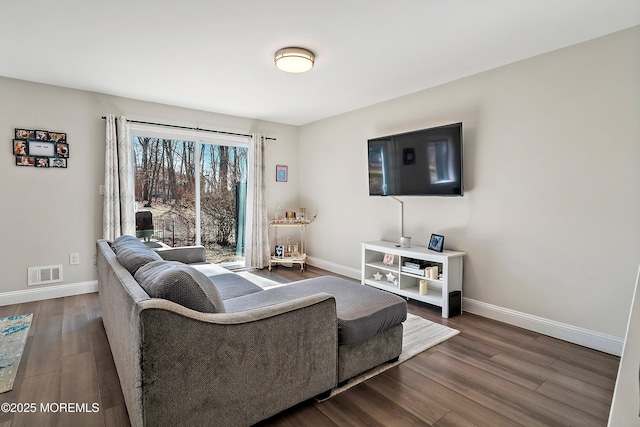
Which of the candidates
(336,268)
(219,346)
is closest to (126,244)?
(219,346)

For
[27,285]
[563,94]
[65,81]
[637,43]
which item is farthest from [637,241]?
[27,285]

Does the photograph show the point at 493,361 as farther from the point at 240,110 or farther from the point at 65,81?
the point at 65,81

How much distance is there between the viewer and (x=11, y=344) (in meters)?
2.55

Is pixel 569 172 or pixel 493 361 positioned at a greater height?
pixel 569 172

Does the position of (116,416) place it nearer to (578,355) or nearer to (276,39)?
(276,39)

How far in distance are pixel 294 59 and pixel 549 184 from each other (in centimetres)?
251

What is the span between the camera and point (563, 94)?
2.72 metres

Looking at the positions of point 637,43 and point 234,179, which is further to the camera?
point 234,179

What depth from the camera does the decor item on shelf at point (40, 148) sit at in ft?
11.4

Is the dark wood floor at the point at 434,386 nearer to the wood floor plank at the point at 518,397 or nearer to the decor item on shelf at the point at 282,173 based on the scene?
the wood floor plank at the point at 518,397

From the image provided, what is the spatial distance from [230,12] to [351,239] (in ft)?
11.0

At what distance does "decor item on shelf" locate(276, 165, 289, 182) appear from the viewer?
18.3ft

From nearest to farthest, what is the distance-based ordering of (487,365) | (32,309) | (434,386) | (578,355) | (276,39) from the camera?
(434,386)
(487,365)
(578,355)
(276,39)
(32,309)

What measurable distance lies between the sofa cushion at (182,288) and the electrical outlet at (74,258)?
3002mm
